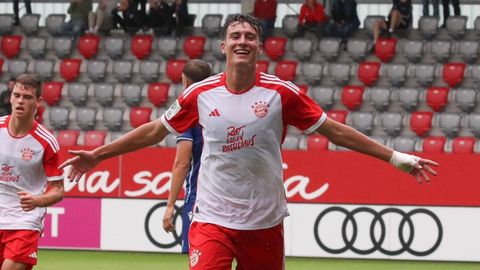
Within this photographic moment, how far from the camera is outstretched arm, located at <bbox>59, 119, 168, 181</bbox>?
6523 mm

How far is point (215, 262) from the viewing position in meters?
6.56

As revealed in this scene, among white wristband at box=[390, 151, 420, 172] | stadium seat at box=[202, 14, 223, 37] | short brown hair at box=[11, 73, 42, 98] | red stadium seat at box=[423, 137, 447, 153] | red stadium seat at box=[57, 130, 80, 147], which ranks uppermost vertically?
short brown hair at box=[11, 73, 42, 98]

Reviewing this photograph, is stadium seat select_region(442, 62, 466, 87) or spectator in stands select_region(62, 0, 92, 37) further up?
spectator in stands select_region(62, 0, 92, 37)

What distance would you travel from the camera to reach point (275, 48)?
881 inches

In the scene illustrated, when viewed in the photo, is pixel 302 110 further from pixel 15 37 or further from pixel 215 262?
pixel 15 37

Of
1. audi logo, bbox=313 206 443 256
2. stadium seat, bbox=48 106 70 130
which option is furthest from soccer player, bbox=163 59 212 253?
stadium seat, bbox=48 106 70 130

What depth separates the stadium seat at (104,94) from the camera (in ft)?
72.9

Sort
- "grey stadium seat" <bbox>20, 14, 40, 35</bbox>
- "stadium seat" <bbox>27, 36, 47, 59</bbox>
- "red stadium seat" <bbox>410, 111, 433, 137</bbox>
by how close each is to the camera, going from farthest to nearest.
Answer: "grey stadium seat" <bbox>20, 14, 40, 35</bbox> → "stadium seat" <bbox>27, 36, 47, 59</bbox> → "red stadium seat" <bbox>410, 111, 433, 137</bbox>

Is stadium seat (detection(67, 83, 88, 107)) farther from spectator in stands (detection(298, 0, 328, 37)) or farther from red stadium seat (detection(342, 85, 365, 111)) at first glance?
red stadium seat (detection(342, 85, 365, 111))

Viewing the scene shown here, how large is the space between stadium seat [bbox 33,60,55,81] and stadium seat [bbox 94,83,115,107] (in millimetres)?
1265

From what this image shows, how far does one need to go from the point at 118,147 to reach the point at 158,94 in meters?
15.2

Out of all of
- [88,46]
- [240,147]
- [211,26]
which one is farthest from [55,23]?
[240,147]

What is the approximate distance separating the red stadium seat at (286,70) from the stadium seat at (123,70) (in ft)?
9.36

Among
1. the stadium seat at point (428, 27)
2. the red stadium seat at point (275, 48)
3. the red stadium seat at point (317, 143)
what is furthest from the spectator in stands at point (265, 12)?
the red stadium seat at point (317, 143)
